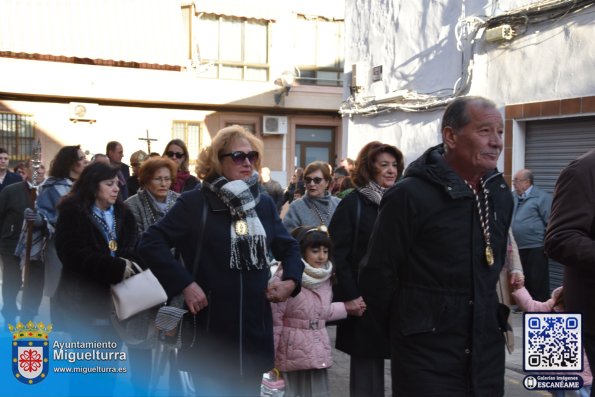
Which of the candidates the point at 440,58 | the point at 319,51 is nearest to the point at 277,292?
the point at 440,58

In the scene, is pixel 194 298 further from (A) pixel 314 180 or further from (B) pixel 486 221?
(A) pixel 314 180

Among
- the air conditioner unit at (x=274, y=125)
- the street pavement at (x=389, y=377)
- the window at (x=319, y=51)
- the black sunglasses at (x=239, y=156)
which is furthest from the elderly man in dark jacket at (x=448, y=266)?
the window at (x=319, y=51)

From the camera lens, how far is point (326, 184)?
7.38 m

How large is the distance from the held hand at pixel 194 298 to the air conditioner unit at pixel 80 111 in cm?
1878

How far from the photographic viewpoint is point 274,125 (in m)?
23.6

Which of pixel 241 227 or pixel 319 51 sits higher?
pixel 319 51

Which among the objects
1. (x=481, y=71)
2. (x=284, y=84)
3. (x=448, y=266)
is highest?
(x=284, y=84)

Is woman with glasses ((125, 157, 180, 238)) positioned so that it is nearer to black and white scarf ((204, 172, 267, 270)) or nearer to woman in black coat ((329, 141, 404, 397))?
woman in black coat ((329, 141, 404, 397))

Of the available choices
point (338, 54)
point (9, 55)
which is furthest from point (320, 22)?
point (9, 55)

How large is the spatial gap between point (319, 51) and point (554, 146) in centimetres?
1498

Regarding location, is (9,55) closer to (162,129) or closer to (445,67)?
(162,129)

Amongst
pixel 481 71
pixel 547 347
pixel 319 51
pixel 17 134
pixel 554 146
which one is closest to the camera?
pixel 547 347

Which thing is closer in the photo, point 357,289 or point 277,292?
point 277,292

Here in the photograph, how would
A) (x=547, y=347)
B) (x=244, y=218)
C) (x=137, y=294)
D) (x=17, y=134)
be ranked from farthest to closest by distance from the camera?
(x=17, y=134)
(x=137, y=294)
(x=547, y=347)
(x=244, y=218)
